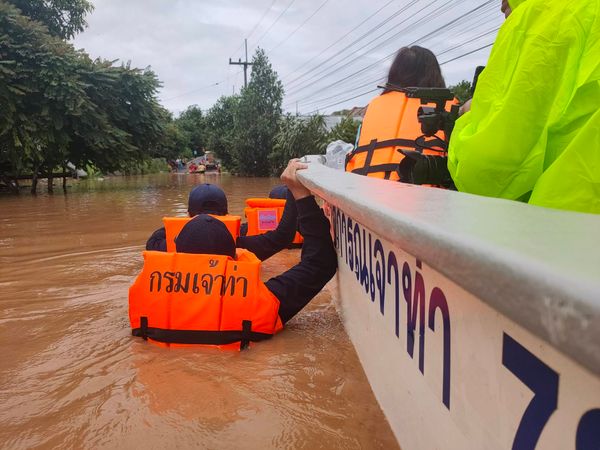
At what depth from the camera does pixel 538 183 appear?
4.03 ft

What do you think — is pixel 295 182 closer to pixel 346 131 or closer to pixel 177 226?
pixel 177 226

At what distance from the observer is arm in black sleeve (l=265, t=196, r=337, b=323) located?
2.71 meters

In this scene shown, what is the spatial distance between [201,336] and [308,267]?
0.65 metres

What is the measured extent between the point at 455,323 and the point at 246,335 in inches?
68.5

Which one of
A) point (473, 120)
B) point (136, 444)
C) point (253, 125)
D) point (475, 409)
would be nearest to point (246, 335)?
point (136, 444)

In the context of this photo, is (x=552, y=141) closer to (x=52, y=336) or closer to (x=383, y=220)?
(x=383, y=220)

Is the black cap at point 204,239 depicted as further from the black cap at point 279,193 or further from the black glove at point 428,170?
the black cap at point 279,193

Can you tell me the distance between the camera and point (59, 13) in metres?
22.2

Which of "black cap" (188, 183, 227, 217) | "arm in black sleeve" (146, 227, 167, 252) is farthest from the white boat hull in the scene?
"arm in black sleeve" (146, 227, 167, 252)

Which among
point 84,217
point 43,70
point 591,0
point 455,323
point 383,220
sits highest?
point 43,70

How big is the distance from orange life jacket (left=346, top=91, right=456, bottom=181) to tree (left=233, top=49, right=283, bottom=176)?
Result: 96.4 ft

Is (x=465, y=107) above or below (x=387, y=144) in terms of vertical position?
above

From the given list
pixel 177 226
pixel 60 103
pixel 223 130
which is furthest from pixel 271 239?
pixel 223 130

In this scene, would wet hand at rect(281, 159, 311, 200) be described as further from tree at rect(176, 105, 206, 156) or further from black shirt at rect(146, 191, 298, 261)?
tree at rect(176, 105, 206, 156)
